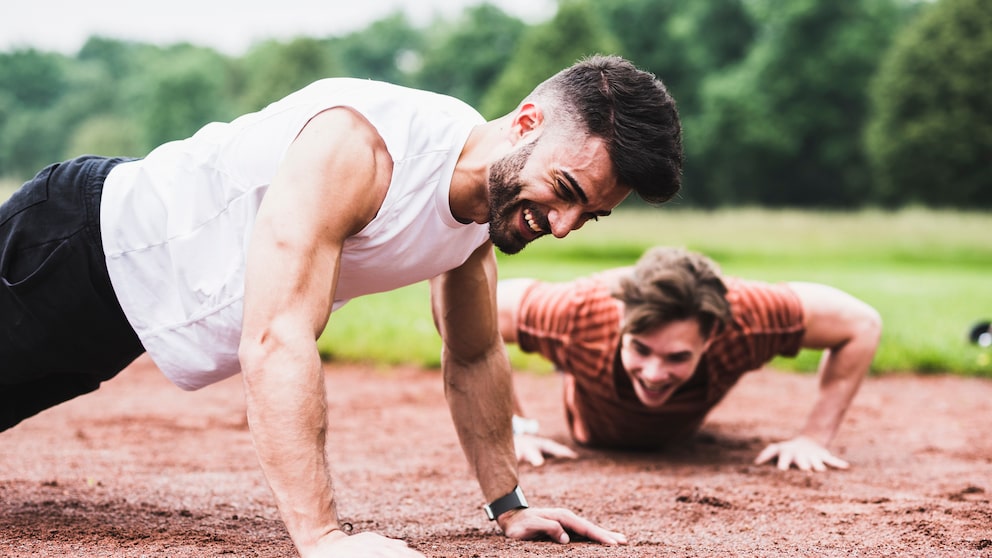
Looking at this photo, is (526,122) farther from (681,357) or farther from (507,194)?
(681,357)

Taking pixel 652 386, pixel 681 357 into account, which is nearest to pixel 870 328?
pixel 681 357

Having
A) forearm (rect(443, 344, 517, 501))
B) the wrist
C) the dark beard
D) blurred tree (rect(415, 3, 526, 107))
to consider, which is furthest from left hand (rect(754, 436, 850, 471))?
blurred tree (rect(415, 3, 526, 107))

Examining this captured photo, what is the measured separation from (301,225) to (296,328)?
0.24 meters

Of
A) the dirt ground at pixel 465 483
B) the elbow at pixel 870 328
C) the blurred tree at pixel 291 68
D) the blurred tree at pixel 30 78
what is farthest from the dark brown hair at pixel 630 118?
the blurred tree at pixel 30 78

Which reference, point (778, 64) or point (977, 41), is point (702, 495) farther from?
point (778, 64)

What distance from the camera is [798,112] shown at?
37250 millimetres

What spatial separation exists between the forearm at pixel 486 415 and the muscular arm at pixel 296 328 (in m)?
1.02

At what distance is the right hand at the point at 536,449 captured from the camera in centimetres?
486

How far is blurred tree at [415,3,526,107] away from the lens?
148ft

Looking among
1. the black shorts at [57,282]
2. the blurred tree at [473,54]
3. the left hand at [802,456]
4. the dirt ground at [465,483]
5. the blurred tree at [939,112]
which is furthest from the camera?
the blurred tree at [473,54]

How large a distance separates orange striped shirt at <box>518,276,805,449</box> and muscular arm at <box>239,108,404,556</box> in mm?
2501

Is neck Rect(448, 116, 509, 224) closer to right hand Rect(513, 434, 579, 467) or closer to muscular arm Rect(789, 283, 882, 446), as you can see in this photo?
right hand Rect(513, 434, 579, 467)

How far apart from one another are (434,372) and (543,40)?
25236mm

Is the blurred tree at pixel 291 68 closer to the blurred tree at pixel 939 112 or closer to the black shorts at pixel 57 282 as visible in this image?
the blurred tree at pixel 939 112
